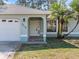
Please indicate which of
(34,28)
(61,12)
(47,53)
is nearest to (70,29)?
(61,12)

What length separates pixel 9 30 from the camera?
77.8 ft

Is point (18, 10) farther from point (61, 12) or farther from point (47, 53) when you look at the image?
point (47, 53)

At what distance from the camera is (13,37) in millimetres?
23609

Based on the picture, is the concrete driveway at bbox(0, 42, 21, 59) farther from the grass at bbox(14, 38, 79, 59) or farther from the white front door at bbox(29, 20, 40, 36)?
the white front door at bbox(29, 20, 40, 36)

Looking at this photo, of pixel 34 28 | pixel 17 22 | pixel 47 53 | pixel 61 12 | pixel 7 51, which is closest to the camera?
pixel 47 53

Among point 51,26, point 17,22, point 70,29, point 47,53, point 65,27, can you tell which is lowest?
point 47,53

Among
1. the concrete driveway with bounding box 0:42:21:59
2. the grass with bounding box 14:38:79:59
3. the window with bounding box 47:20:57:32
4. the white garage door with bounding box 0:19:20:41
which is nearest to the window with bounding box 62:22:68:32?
the window with bounding box 47:20:57:32

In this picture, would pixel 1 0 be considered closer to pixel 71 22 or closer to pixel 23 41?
pixel 71 22

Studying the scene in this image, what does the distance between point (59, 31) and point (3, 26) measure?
817 cm

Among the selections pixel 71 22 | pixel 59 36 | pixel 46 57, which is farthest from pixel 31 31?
pixel 46 57

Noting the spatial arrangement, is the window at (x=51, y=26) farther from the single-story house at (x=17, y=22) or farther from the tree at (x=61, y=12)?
the single-story house at (x=17, y=22)

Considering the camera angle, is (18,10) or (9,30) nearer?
(18,10)

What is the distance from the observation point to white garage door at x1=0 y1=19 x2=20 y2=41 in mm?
23562

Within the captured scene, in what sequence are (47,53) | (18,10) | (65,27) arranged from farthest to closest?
(65,27) < (18,10) < (47,53)
